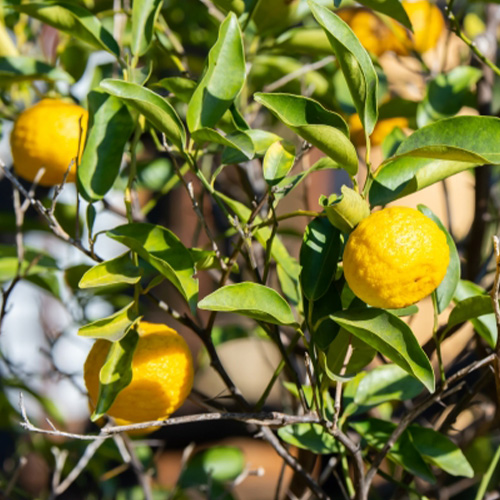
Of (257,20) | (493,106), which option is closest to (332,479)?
(493,106)

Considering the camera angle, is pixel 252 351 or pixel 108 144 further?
pixel 252 351

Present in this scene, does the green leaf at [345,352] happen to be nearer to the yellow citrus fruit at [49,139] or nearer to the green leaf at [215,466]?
the yellow citrus fruit at [49,139]

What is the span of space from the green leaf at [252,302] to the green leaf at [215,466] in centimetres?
81

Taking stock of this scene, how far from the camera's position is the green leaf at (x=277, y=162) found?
674 mm

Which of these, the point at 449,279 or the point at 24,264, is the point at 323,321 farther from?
the point at 24,264

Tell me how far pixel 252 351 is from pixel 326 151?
2.02 meters

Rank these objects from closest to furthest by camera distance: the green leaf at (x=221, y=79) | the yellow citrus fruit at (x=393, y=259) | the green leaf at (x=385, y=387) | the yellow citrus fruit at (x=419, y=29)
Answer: the yellow citrus fruit at (x=393, y=259) < the green leaf at (x=221, y=79) < the green leaf at (x=385, y=387) < the yellow citrus fruit at (x=419, y=29)

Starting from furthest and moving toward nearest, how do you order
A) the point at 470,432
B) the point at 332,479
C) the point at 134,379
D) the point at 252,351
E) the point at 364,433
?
the point at 252,351, the point at 332,479, the point at 470,432, the point at 364,433, the point at 134,379

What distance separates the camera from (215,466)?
54.9 inches

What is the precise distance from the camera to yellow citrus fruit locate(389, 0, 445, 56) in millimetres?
1224

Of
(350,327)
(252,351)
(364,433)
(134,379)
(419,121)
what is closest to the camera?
(350,327)

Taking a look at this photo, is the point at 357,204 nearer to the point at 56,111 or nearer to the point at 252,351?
the point at 56,111

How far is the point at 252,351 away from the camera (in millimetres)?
2578

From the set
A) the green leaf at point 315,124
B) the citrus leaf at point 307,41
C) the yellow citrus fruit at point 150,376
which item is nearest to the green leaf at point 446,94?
the citrus leaf at point 307,41
